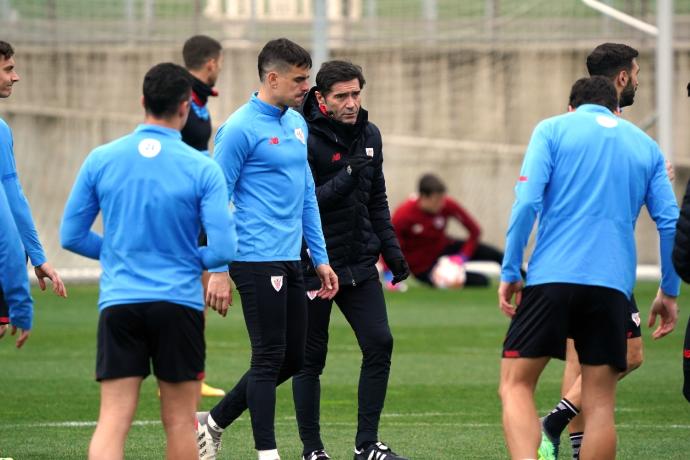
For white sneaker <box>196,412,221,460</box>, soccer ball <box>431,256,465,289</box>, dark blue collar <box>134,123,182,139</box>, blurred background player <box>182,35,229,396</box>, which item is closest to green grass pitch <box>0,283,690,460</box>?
white sneaker <box>196,412,221,460</box>

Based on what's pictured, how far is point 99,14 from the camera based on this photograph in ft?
70.4

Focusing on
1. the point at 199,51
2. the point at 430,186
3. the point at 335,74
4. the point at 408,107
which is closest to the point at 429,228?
the point at 430,186

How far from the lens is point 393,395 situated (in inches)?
410

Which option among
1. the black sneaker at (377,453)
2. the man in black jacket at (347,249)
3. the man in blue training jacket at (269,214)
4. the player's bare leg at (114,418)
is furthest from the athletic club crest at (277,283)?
the player's bare leg at (114,418)

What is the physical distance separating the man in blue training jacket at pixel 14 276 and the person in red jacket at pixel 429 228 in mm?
13165

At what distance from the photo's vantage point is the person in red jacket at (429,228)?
64.4 feet

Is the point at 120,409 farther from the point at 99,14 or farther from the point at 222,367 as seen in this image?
the point at 99,14

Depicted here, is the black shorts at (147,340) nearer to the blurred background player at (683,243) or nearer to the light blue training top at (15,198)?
the light blue training top at (15,198)

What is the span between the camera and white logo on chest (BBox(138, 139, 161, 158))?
568 cm

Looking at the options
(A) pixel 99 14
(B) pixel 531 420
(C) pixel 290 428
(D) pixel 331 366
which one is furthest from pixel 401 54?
(B) pixel 531 420

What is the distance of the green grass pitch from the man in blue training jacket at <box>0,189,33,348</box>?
5.00 feet

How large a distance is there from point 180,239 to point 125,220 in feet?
0.76

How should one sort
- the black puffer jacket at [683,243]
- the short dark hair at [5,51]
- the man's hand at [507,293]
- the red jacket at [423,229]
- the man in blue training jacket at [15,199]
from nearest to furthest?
1. the black puffer jacket at [683,243]
2. the man's hand at [507,293]
3. the man in blue training jacket at [15,199]
4. the short dark hair at [5,51]
5. the red jacket at [423,229]

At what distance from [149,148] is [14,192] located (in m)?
1.43
